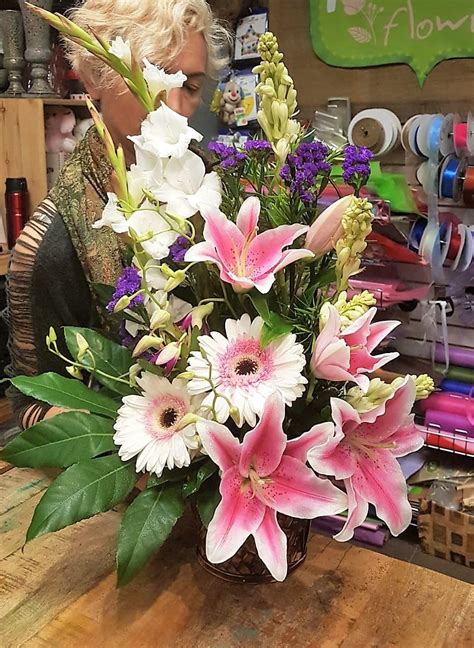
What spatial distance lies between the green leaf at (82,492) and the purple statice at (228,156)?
31 centimetres

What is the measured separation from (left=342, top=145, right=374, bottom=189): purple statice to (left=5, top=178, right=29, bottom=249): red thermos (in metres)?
2.02

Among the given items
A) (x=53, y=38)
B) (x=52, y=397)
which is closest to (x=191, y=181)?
(x=52, y=397)

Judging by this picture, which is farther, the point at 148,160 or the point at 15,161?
the point at 15,161

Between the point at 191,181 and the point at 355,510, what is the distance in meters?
0.35

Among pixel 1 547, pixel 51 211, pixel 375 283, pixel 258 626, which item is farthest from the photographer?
pixel 375 283

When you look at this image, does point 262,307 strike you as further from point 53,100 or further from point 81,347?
point 53,100

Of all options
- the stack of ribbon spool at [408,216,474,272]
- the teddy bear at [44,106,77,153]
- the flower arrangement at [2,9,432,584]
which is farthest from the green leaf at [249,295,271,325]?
the teddy bear at [44,106,77,153]

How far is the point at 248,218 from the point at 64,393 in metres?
0.27

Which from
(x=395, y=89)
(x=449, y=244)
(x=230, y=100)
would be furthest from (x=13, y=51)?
(x=449, y=244)

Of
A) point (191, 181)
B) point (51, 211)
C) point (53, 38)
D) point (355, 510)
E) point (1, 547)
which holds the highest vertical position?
point (53, 38)

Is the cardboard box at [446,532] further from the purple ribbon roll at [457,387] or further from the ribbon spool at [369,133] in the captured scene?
the ribbon spool at [369,133]

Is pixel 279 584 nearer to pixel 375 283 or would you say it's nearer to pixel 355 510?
pixel 355 510

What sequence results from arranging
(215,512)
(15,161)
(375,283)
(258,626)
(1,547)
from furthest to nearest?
(15,161)
(375,283)
(1,547)
(258,626)
(215,512)

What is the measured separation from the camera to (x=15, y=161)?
2592 mm
